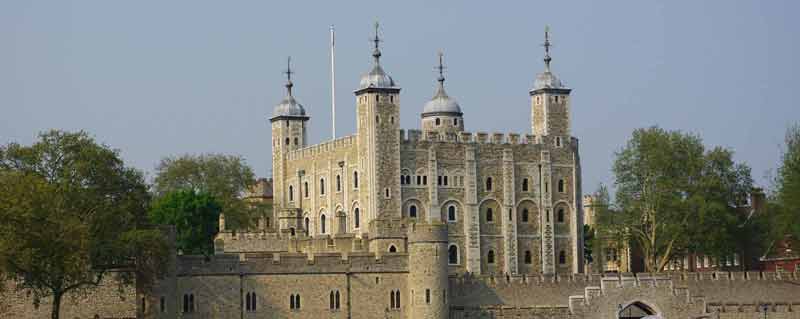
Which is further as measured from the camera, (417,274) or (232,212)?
(232,212)

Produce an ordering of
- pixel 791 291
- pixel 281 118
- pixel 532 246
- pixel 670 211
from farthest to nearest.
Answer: pixel 281 118
pixel 532 246
pixel 670 211
pixel 791 291

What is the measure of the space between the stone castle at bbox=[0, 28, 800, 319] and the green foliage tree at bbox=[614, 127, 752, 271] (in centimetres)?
520

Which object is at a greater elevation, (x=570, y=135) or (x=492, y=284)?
(x=570, y=135)

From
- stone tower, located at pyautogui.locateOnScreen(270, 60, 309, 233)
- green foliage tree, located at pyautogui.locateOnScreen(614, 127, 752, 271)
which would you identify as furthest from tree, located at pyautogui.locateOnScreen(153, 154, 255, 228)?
green foliage tree, located at pyautogui.locateOnScreen(614, 127, 752, 271)

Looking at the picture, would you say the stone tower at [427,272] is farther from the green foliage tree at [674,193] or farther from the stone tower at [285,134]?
the stone tower at [285,134]

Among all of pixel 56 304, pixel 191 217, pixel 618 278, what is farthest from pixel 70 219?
pixel 191 217

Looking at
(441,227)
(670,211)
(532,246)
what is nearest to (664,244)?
(670,211)

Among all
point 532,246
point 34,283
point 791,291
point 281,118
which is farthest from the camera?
point 281,118

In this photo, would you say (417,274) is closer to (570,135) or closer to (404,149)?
(404,149)

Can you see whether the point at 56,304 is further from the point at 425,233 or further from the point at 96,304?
the point at 425,233

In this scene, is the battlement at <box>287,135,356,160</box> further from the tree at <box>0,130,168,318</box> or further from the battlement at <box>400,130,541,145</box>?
the tree at <box>0,130,168,318</box>

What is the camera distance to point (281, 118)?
10231cm

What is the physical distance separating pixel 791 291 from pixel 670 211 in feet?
31.8

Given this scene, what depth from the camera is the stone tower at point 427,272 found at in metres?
70.8
